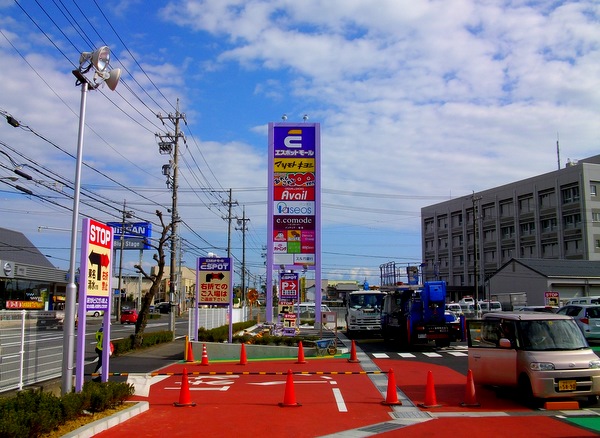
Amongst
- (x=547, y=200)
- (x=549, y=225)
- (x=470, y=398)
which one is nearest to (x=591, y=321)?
(x=470, y=398)

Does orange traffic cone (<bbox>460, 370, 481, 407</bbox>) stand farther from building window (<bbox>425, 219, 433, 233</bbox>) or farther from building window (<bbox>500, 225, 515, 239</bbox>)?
building window (<bbox>425, 219, 433, 233</bbox>)

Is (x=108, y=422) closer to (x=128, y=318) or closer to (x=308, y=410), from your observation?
(x=308, y=410)

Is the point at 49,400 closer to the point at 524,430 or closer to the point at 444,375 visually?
the point at 524,430

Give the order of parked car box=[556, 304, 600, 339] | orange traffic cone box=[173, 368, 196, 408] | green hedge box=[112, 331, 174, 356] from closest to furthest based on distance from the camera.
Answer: orange traffic cone box=[173, 368, 196, 408] < green hedge box=[112, 331, 174, 356] < parked car box=[556, 304, 600, 339]

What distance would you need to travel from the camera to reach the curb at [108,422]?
8.88 m

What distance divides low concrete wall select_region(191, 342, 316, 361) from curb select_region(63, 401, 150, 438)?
38.0 feet

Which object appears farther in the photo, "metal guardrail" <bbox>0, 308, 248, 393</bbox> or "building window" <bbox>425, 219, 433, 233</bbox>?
"building window" <bbox>425, 219, 433, 233</bbox>

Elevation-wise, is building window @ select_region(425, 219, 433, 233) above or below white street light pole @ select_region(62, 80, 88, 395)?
above

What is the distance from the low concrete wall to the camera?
23.6 m

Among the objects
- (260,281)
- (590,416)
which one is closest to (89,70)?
(590,416)

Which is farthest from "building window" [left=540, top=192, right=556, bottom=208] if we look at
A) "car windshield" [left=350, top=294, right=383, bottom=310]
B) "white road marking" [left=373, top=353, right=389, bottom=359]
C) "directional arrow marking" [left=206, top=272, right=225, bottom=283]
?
"directional arrow marking" [left=206, top=272, right=225, bottom=283]

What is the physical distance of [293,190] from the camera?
115ft

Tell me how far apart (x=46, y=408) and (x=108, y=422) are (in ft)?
5.31

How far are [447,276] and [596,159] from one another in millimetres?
26988
